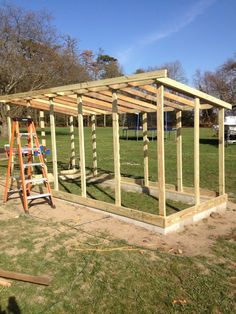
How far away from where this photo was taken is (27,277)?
130 inches

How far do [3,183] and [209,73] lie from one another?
152 feet

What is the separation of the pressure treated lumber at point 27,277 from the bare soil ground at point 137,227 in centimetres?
147

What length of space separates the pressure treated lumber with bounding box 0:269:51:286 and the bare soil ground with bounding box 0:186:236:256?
4.84 ft

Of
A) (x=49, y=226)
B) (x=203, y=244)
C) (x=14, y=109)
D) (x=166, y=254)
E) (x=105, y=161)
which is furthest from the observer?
(x=14, y=109)

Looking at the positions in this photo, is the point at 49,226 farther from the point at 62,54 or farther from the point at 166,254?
the point at 62,54

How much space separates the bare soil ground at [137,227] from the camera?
14.1 feet

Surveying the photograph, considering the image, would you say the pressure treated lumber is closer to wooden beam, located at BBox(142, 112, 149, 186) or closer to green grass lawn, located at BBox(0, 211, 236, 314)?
green grass lawn, located at BBox(0, 211, 236, 314)

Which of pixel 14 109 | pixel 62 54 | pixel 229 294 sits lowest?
pixel 229 294

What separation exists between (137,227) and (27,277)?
2133 millimetres

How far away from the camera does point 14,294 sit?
3057mm

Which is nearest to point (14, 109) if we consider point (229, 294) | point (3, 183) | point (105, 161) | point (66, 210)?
point (105, 161)

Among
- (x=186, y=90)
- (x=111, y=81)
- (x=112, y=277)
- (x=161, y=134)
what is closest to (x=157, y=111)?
(x=161, y=134)

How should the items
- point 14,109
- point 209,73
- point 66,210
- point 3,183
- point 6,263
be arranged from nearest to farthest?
point 6,263, point 66,210, point 3,183, point 14,109, point 209,73

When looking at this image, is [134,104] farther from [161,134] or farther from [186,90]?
[161,134]
